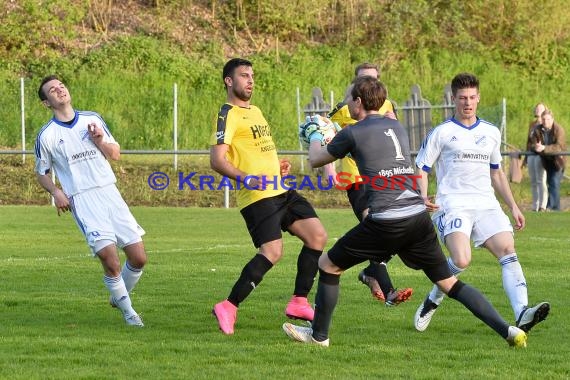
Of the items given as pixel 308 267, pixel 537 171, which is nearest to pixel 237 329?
pixel 308 267

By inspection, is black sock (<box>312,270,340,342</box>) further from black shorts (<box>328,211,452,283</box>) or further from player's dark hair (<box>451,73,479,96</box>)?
player's dark hair (<box>451,73,479,96</box>)

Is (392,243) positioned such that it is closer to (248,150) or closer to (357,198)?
(248,150)

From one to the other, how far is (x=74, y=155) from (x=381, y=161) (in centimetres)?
264

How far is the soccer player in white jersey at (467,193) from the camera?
334 inches

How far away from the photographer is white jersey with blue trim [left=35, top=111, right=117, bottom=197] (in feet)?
29.1

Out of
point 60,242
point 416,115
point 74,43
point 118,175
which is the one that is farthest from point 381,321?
point 74,43

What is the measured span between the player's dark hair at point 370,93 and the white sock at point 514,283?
178 cm

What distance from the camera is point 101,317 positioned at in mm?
9258

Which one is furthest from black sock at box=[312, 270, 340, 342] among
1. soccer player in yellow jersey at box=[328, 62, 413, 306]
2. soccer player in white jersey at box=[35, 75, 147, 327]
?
soccer player in yellow jersey at box=[328, 62, 413, 306]

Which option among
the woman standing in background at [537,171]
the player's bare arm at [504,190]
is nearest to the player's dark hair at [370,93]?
the player's bare arm at [504,190]

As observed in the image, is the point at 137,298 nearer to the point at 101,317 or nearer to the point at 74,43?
the point at 101,317

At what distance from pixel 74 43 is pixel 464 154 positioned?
79.9 feet

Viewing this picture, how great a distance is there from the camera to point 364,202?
963cm

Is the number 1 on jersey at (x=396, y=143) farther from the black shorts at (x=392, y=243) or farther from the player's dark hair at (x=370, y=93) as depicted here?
the black shorts at (x=392, y=243)
